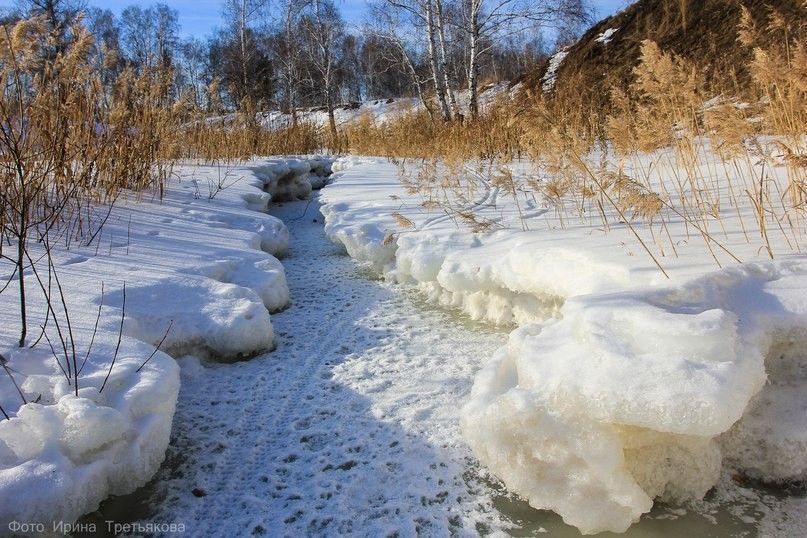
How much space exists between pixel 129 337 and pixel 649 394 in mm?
1617

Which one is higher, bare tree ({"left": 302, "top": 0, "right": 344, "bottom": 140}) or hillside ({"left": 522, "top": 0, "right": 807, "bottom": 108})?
bare tree ({"left": 302, "top": 0, "right": 344, "bottom": 140})

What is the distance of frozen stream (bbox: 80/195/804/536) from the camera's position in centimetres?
126

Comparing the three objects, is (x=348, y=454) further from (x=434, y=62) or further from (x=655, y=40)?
Result: (x=434, y=62)

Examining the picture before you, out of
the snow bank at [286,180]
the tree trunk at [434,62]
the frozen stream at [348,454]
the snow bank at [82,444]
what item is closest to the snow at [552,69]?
the tree trunk at [434,62]

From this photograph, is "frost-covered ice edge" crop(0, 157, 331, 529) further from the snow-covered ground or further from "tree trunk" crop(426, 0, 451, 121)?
"tree trunk" crop(426, 0, 451, 121)

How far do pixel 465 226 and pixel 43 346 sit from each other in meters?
2.36

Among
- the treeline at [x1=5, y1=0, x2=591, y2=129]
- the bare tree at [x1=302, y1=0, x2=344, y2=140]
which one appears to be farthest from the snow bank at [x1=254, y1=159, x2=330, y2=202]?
the bare tree at [x1=302, y1=0, x2=344, y2=140]

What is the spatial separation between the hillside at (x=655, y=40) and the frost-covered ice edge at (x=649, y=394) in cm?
485

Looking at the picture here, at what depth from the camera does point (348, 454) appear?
1.53 metres

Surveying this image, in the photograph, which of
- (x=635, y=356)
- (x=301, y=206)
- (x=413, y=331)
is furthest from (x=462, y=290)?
(x=301, y=206)

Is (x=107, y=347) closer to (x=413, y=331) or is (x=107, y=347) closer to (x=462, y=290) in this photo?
(x=413, y=331)

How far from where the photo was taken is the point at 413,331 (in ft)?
7.93

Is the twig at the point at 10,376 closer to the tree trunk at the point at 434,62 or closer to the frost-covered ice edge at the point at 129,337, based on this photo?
the frost-covered ice edge at the point at 129,337

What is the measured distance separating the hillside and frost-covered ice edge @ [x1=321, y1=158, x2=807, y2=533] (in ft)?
15.9
